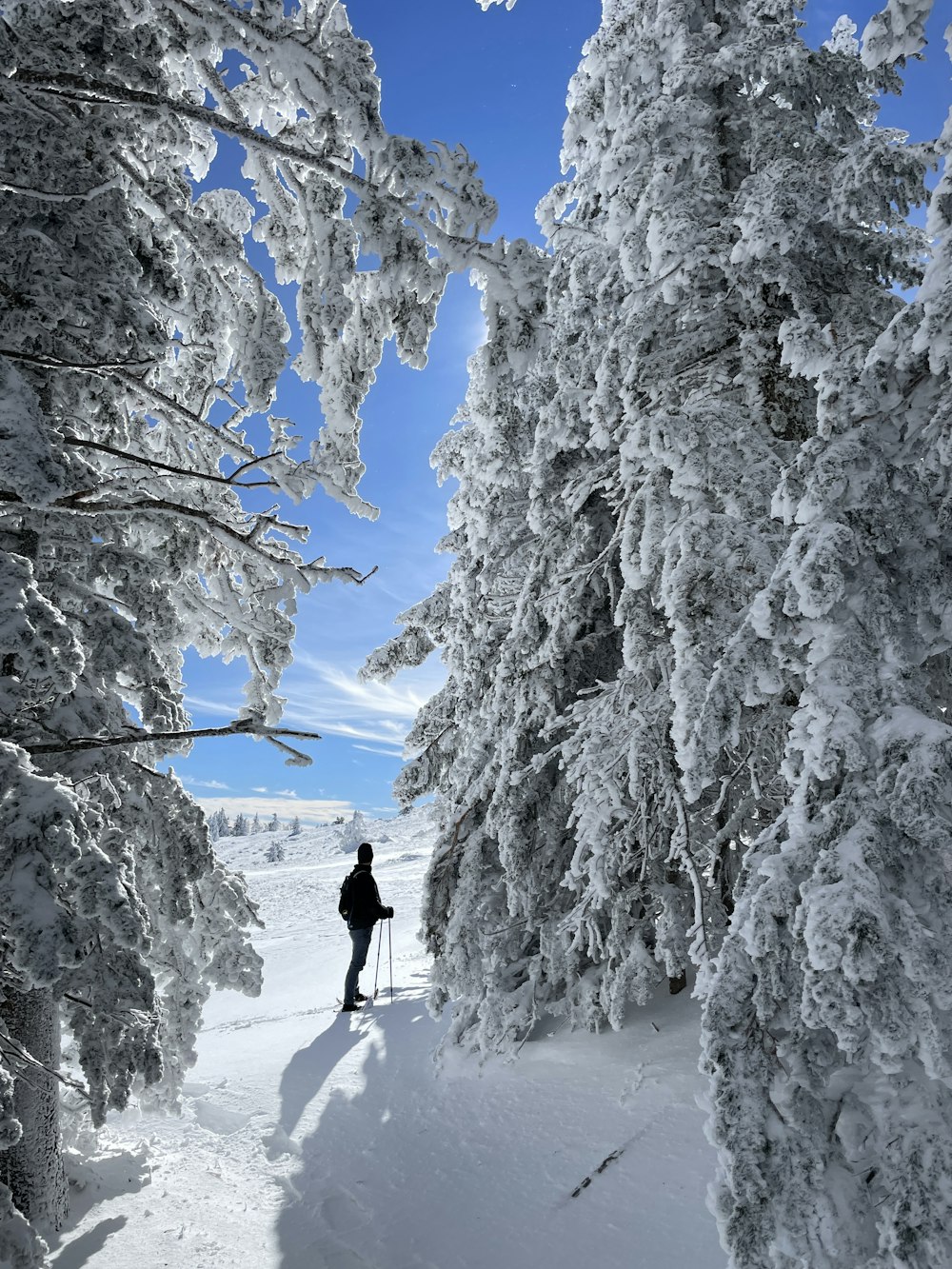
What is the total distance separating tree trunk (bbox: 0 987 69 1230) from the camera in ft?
13.5

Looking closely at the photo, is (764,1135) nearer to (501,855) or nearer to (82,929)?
(82,929)

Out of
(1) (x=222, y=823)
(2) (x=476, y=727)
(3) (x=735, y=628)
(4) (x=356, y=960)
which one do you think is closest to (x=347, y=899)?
(4) (x=356, y=960)

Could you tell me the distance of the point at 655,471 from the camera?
4.86 meters

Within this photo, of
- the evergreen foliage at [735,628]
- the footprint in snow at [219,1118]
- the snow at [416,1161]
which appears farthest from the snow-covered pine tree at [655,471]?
the footprint in snow at [219,1118]

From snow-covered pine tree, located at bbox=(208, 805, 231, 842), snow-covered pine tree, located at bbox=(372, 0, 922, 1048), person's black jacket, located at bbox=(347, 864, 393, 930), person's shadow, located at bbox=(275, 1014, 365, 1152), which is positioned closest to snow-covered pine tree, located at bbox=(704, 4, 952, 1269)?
snow-covered pine tree, located at bbox=(372, 0, 922, 1048)

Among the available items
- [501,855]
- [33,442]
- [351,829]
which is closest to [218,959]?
[501,855]

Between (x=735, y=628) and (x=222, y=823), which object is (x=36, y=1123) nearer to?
(x=735, y=628)

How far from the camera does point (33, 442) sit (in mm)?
2566

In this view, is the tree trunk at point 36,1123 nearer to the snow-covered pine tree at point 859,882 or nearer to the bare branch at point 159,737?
the bare branch at point 159,737

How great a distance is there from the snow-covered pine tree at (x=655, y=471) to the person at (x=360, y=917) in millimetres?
2986

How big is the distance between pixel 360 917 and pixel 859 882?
924 cm

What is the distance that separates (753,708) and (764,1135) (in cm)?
319

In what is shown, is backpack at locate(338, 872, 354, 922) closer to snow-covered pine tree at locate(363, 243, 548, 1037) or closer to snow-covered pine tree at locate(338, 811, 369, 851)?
snow-covered pine tree at locate(363, 243, 548, 1037)

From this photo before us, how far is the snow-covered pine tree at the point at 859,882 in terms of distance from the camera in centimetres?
210
